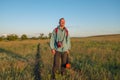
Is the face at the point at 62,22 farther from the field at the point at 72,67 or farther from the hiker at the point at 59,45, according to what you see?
the field at the point at 72,67

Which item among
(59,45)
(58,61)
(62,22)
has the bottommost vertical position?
(58,61)

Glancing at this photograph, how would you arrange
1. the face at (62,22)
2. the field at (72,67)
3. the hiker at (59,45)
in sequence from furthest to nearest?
the hiker at (59,45) < the face at (62,22) < the field at (72,67)

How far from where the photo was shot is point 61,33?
272 inches

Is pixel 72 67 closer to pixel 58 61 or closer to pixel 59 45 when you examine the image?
pixel 58 61

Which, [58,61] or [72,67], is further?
[72,67]

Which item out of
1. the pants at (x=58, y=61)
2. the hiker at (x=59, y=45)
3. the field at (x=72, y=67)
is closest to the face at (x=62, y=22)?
the hiker at (x=59, y=45)

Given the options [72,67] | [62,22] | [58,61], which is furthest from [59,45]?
[72,67]

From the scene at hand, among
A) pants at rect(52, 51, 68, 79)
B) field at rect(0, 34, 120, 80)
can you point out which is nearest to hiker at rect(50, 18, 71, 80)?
pants at rect(52, 51, 68, 79)

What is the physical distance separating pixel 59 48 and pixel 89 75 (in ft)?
4.16

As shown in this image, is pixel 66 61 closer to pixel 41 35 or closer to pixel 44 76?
pixel 44 76

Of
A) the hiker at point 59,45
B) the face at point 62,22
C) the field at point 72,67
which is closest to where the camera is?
the field at point 72,67

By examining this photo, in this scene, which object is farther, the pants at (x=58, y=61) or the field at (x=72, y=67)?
the pants at (x=58, y=61)

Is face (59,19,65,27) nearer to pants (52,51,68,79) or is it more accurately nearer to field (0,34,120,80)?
pants (52,51,68,79)

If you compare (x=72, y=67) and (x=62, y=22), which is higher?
(x=62, y=22)
